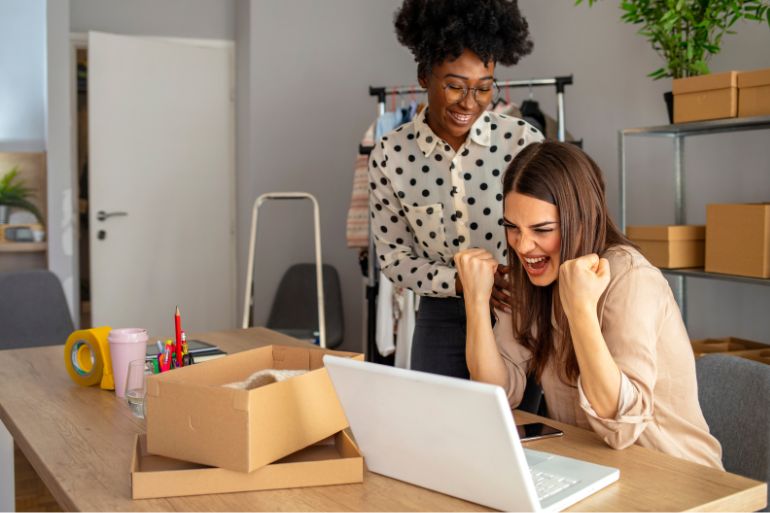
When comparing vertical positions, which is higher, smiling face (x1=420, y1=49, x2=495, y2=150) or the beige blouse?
smiling face (x1=420, y1=49, x2=495, y2=150)

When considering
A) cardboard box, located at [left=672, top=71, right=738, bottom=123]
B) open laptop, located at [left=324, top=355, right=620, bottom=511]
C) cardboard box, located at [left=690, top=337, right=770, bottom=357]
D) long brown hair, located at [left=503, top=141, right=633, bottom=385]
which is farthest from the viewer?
cardboard box, located at [left=690, top=337, right=770, bottom=357]

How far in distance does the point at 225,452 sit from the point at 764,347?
228 cm

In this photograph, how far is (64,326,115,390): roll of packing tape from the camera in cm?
181

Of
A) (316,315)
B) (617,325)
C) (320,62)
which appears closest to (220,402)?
(617,325)

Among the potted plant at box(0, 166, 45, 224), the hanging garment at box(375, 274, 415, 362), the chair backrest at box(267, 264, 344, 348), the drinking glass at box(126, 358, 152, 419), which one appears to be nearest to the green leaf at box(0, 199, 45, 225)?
the potted plant at box(0, 166, 45, 224)

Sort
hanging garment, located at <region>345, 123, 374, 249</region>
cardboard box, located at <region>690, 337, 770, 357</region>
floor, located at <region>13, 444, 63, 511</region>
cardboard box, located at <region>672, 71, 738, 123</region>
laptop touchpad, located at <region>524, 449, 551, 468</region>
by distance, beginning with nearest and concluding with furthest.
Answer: laptop touchpad, located at <region>524, 449, 551, 468</region> < floor, located at <region>13, 444, 63, 511</region> < cardboard box, located at <region>672, 71, 738, 123</region> < cardboard box, located at <region>690, 337, 770, 357</region> < hanging garment, located at <region>345, 123, 374, 249</region>

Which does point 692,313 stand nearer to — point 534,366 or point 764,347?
point 764,347

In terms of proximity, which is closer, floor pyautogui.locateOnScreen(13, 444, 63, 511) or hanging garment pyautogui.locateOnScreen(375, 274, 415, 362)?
floor pyautogui.locateOnScreen(13, 444, 63, 511)

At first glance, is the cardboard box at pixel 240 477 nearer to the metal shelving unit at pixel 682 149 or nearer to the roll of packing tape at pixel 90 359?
the roll of packing tape at pixel 90 359

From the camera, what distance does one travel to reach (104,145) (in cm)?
485

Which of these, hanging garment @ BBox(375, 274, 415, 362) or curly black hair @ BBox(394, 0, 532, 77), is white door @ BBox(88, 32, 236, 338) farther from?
curly black hair @ BBox(394, 0, 532, 77)

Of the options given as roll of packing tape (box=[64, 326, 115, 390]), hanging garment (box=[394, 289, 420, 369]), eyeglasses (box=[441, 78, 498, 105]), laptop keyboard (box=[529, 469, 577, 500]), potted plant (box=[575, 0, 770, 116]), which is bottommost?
hanging garment (box=[394, 289, 420, 369])

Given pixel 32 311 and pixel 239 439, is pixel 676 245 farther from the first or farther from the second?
pixel 32 311

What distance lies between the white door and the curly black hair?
3157 millimetres
